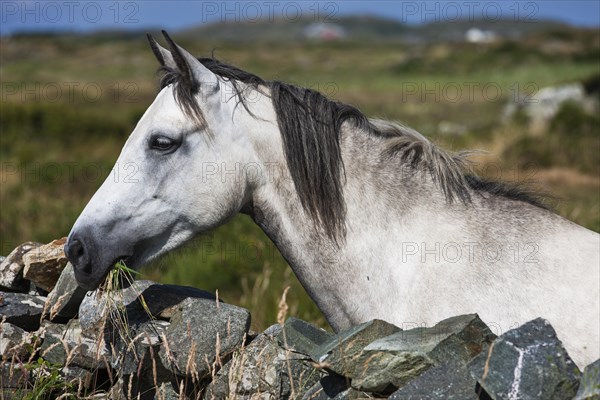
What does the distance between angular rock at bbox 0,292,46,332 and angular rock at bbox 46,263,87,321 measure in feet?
0.39

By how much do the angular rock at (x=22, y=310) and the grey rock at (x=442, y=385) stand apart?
263 cm

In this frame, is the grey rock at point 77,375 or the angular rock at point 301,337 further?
the grey rock at point 77,375

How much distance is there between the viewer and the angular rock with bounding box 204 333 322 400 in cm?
400

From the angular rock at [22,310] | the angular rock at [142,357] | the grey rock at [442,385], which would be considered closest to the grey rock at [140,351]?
the angular rock at [142,357]

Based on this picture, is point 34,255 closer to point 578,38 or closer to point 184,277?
point 184,277

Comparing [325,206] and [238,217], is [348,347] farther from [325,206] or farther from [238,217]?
[238,217]

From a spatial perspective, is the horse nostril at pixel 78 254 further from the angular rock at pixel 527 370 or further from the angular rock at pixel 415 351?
the angular rock at pixel 527 370

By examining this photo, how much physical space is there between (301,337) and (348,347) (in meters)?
0.51

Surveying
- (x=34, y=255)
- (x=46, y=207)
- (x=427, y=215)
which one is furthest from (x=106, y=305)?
(x=46, y=207)

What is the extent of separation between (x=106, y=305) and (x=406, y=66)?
68310 mm

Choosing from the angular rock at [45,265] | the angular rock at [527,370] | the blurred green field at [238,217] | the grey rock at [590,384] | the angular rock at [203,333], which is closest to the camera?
the grey rock at [590,384]

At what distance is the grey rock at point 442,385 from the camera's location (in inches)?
125

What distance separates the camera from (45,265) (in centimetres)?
495

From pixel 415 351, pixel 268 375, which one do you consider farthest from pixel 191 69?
pixel 415 351
